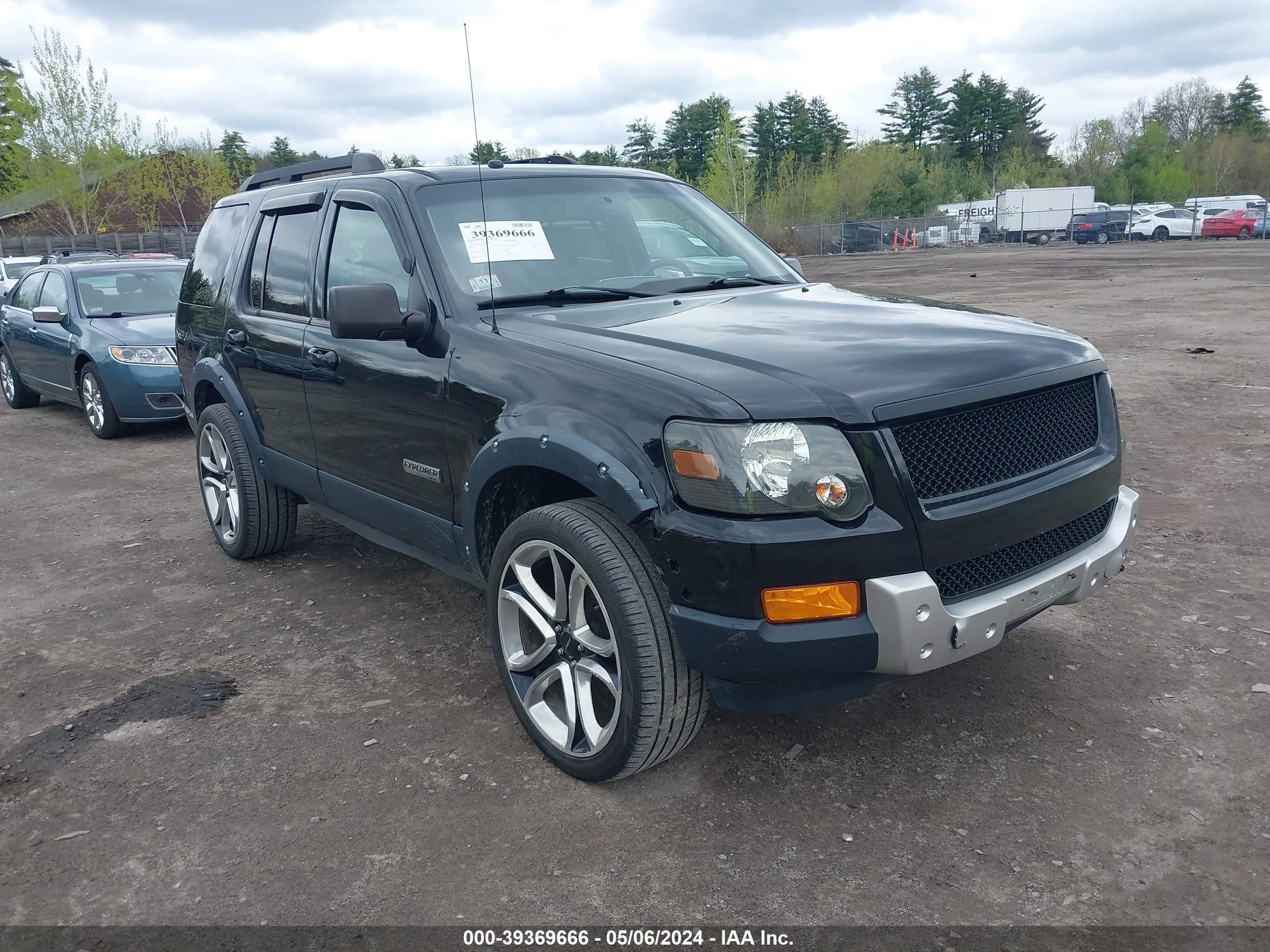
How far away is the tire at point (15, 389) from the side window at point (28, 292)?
630 mm

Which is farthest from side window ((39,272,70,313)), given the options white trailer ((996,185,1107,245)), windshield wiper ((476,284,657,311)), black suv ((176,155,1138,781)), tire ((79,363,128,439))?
white trailer ((996,185,1107,245))

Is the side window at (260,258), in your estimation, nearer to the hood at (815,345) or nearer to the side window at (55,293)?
the hood at (815,345)

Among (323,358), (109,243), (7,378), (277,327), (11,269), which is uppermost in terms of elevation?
(109,243)

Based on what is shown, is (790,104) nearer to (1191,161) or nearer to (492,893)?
(1191,161)

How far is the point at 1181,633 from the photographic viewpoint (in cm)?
408

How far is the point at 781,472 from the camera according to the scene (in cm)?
265

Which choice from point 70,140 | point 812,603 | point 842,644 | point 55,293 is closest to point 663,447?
point 812,603

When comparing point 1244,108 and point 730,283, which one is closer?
point 730,283

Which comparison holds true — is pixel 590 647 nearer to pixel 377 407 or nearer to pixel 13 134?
pixel 377 407

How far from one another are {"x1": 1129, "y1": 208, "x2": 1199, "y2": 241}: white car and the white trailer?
611 centimetres

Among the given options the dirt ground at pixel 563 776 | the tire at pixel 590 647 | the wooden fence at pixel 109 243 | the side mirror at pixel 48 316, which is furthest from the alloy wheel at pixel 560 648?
the wooden fence at pixel 109 243

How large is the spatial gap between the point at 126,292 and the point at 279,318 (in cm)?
640

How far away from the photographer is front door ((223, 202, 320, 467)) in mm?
4520

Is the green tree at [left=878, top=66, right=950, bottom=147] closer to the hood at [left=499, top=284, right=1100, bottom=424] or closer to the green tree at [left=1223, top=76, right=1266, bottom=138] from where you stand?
the green tree at [left=1223, top=76, right=1266, bottom=138]
